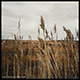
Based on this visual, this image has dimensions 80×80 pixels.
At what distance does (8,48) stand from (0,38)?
0.38 ft

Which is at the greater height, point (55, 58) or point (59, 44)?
point (59, 44)

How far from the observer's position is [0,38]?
102 cm

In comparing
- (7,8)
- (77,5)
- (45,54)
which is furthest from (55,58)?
(7,8)

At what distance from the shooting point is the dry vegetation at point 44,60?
3.15ft

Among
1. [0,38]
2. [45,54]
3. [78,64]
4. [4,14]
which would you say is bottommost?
[78,64]

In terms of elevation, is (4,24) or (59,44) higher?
(4,24)

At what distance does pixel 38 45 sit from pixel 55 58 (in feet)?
0.65

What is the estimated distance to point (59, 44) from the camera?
1099 millimetres

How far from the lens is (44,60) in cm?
99

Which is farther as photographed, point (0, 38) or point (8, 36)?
point (8, 36)

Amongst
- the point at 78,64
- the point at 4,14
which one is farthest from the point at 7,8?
the point at 78,64

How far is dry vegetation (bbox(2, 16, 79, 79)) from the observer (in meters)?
0.96

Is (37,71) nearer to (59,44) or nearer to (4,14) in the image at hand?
(59,44)

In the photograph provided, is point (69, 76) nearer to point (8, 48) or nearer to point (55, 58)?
point (55, 58)
